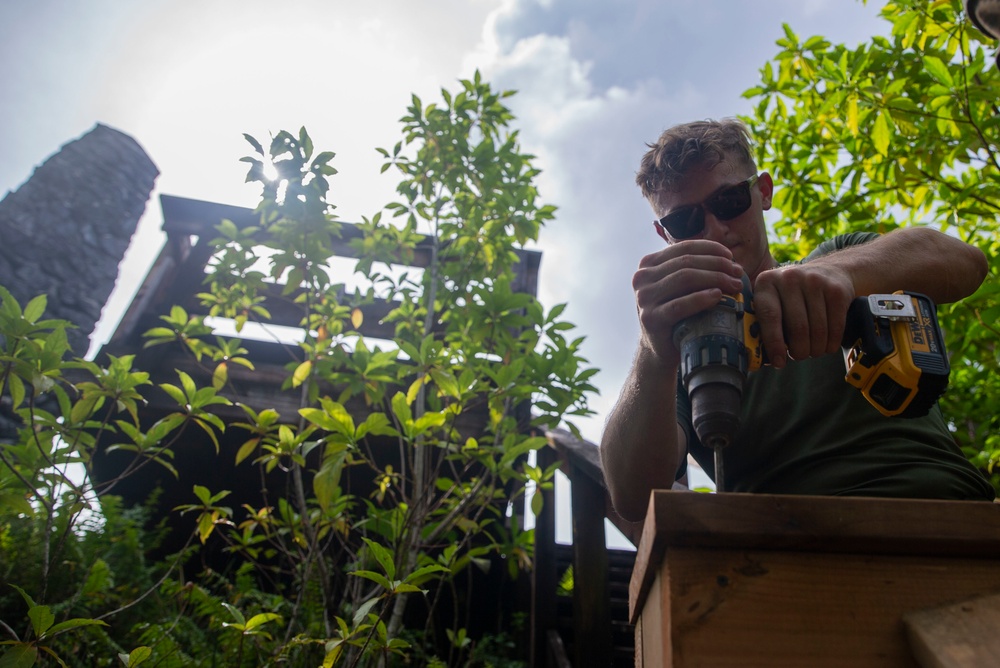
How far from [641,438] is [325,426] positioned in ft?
4.06

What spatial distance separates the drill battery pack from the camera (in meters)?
0.97

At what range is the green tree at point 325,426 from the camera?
2.03 m

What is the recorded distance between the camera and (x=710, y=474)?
181cm

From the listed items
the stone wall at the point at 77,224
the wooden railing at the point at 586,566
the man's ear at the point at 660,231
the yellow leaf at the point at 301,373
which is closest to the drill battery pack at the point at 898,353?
the man's ear at the point at 660,231

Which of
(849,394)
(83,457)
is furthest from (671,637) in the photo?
(83,457)

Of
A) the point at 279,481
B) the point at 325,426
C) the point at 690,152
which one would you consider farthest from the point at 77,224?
the point at 690,152

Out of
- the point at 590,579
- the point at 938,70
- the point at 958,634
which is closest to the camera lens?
the point at 958,634

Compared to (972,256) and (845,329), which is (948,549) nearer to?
(845,329)

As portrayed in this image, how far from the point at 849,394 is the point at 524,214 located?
7.66 feet

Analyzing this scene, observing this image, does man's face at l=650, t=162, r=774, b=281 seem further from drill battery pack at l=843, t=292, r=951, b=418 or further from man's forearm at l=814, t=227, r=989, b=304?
drill battery pack at l=843, t=292, r=951, b=418

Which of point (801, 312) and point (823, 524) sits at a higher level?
point (801, 312)

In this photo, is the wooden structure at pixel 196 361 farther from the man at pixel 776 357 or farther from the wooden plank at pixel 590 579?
the man at pixel 776 357

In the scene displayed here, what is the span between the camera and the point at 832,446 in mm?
1301

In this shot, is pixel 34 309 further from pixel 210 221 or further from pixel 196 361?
pixel 210 221
